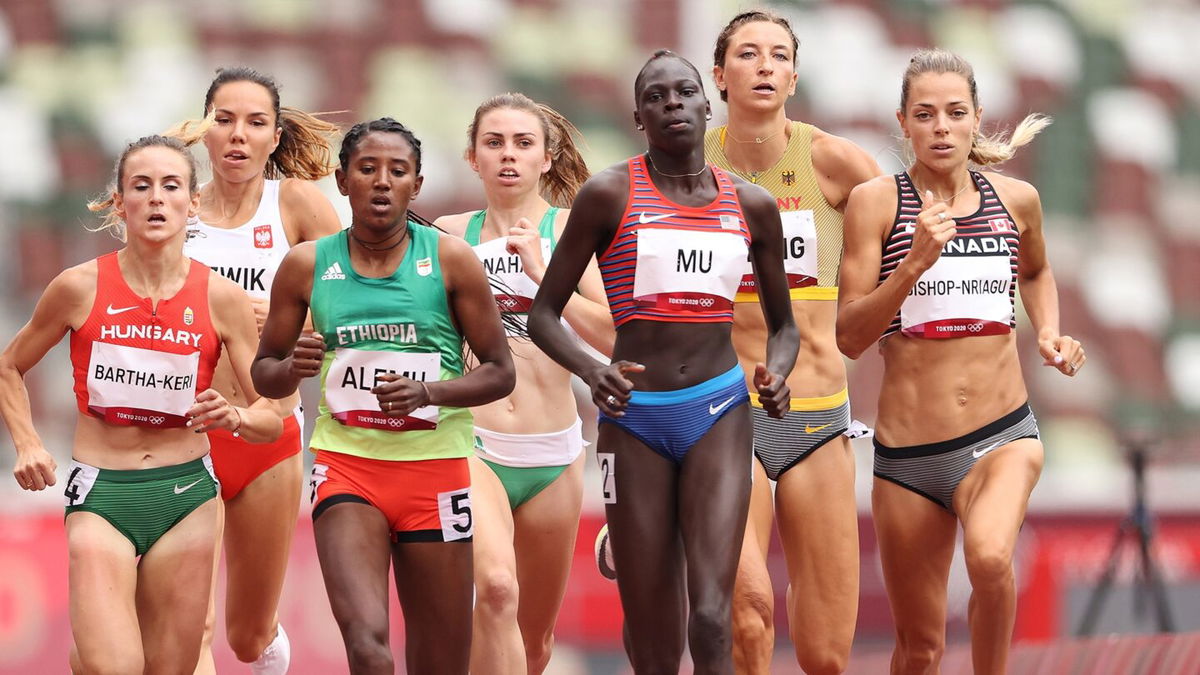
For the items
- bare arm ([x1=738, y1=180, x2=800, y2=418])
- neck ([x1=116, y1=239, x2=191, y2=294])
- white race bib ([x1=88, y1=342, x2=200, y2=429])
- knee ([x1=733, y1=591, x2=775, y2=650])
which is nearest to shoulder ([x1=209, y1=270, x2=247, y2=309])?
neck ([x1=116, y1=239, x2=191, y2=294])

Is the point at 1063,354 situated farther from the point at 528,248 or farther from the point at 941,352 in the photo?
the point at 528,248

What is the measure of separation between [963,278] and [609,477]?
1.62 metres

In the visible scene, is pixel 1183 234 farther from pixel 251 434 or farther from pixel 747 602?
pixel 251 434

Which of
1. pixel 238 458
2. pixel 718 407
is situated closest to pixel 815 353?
pixel 718 407

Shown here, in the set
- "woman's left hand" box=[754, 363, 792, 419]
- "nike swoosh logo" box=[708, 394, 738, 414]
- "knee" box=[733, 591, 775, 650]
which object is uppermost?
"woman's left hand" box=[754, 363, 792, 419]

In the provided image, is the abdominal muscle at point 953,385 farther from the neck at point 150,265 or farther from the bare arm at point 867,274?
the neck at point 150,265

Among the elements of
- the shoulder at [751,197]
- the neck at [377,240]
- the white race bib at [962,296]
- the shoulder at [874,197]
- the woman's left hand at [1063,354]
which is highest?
the shoulder at [874,197]

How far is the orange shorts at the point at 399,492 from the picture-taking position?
5.33m

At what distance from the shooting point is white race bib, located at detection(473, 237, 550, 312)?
6.62 m

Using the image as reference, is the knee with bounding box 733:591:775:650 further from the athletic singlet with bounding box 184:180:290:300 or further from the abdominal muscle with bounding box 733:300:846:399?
the athletic singlet with bounding box 184:180:290:300

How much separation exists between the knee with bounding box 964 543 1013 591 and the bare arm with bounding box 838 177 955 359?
0.78 metres

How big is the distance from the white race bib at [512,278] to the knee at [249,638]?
1640mm

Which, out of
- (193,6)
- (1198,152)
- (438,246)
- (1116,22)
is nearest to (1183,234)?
(1198,152)

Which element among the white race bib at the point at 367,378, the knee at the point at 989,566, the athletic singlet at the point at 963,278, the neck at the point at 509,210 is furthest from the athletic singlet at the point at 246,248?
the knee at the point at 989,566
